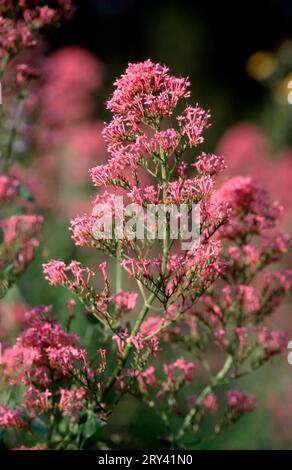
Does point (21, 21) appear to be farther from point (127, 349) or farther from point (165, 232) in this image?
point (127, 349)

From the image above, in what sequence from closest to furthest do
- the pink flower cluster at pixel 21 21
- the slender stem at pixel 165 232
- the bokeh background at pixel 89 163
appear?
the slender stem at pixel 165 232, the pink flower cluster at pixel 21 21, the bokeh background at pixel 89 163

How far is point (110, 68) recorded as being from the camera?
10750 millimetres

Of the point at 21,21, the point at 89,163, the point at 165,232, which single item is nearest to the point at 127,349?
the point at 165,232

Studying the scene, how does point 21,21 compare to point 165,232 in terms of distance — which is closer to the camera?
point 165,232

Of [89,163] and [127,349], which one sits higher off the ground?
[89,163]

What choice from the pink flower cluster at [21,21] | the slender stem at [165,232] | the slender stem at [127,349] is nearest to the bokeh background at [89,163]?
the pink flower cluster at [21,21]

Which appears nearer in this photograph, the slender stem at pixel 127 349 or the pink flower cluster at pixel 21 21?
the slender stem at pixel 127 349

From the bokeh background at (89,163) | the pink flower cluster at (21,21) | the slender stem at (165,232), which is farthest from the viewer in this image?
the bokeh background at (89,163)

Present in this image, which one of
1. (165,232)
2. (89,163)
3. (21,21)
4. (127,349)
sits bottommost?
(127,349)

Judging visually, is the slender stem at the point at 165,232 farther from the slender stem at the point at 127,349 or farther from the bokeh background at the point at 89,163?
the bokeh background at the point at 89,163

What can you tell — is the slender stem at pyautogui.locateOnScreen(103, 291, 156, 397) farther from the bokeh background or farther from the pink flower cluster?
the pink flower cluster

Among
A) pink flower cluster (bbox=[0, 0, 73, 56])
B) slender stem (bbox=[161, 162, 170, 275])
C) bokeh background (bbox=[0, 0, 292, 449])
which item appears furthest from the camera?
bokeh background (bbox=[0, 0, 292, 449])

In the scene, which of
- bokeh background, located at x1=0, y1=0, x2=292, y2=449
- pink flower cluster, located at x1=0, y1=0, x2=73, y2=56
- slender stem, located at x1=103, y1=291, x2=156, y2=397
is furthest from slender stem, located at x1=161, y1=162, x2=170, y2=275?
pink flower cluster, located at x1=0, y1=0, x2=73, y2=56

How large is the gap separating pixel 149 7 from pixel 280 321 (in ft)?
30.0
